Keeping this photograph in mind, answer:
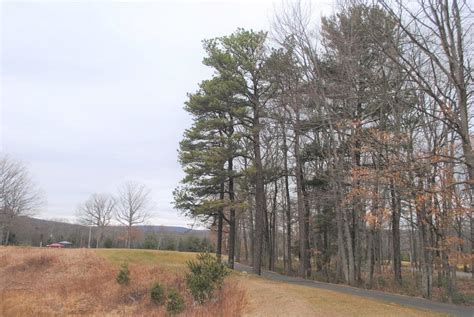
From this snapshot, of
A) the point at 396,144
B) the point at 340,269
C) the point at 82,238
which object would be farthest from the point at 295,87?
the point at 82,238

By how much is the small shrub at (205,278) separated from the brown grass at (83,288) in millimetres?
340

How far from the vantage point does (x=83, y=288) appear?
19781 mm

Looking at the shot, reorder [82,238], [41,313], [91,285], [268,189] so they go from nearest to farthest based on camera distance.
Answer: [41,313], [91,285], [268,189], [82,238]

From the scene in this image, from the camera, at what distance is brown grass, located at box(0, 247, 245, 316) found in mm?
14412

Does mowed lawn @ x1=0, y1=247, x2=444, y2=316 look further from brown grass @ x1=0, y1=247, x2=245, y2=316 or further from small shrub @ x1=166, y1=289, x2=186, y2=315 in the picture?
small shrub @ x1=166, y1=289, x2=186, y2=315

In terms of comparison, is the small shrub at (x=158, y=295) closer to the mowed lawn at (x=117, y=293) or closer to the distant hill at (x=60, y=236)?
the mowed lawn at (x=117, y=293)

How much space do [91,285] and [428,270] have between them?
15.7 meters

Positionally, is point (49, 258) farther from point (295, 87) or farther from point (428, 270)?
point (428, 270)

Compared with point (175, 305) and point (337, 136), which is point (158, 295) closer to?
point (175, 305)

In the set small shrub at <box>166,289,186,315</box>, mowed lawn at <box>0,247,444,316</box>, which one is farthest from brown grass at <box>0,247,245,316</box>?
small shrub at <box>166,289,186,315</box>

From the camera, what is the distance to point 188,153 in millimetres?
24250

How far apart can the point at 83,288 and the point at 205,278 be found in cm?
907

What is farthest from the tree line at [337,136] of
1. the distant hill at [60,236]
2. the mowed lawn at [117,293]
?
the distant hill at [60,236]

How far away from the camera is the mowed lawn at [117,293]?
12375 millimetres
